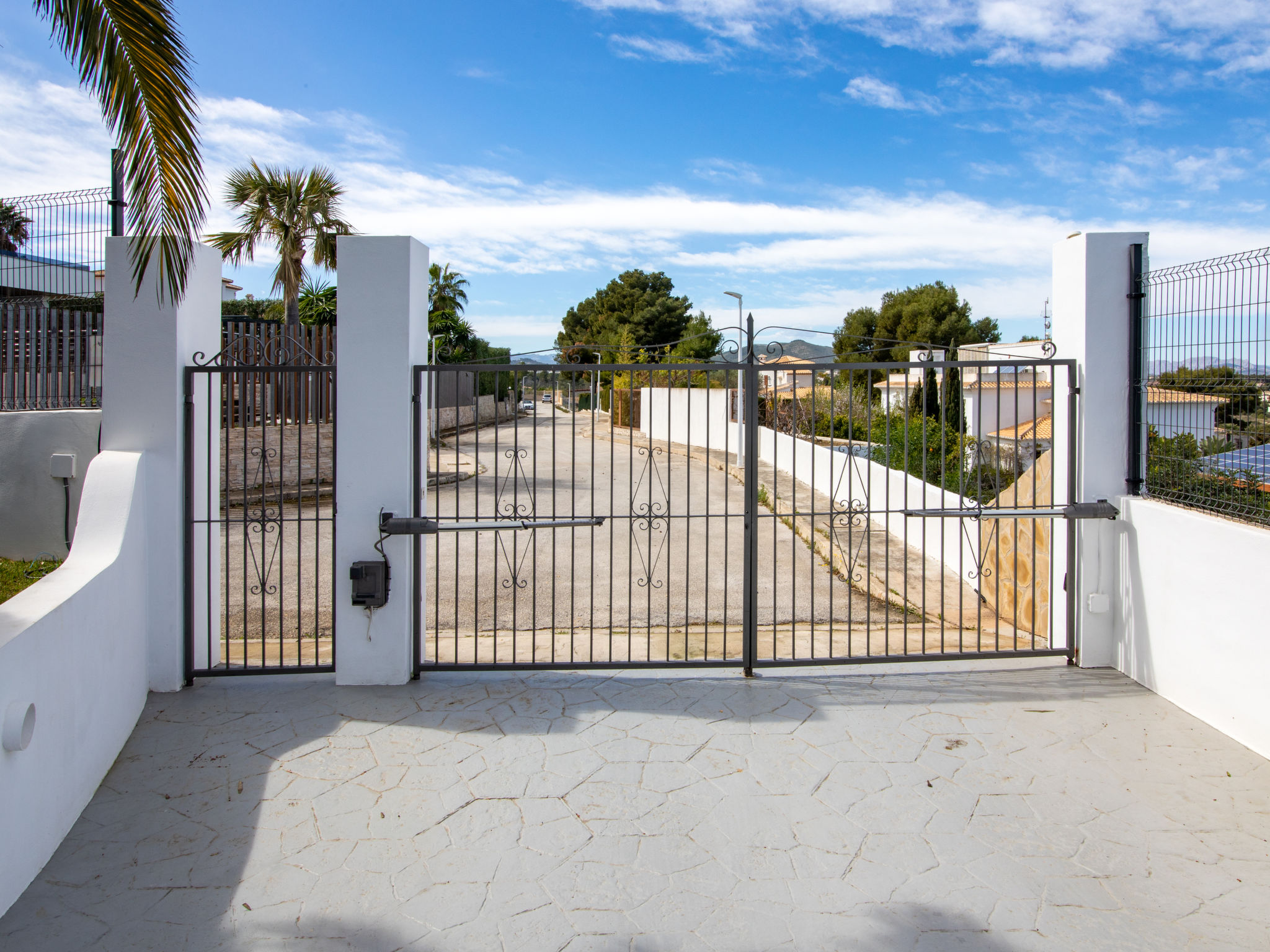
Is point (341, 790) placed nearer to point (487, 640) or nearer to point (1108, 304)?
point (487, 640)

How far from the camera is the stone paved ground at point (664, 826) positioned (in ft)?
9.87

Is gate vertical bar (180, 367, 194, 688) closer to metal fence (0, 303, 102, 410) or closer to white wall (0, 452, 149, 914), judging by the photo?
white wall (0, 452, 149, 914)

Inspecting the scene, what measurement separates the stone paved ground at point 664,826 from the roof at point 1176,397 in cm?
184

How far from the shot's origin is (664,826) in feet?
12.1

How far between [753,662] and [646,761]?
1431 mm

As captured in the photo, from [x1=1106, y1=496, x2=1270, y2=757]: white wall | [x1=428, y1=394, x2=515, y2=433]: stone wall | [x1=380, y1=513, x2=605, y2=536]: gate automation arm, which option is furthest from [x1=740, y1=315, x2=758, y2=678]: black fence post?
[x1=428, y1=394, x2=515, y2=433]: stone wall

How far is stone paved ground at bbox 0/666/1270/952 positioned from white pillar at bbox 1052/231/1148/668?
55cm

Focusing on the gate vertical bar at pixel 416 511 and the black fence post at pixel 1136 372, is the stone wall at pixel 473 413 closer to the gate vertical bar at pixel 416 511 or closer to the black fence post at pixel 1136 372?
the gate vertical bar at pixel 416 511

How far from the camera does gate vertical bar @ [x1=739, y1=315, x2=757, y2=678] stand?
5363 mm

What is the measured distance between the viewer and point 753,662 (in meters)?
5.51

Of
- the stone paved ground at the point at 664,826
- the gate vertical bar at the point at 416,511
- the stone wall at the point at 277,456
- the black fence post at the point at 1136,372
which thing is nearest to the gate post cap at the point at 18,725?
the stone paved ground at the point at 664,826

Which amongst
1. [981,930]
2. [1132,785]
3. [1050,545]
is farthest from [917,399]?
[981,930]

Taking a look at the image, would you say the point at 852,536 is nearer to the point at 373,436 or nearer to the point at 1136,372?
the point at 1136,372

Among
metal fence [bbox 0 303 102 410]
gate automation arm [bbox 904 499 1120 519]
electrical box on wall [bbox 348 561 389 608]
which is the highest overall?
metal fence [bbox 0 303 102 410]
